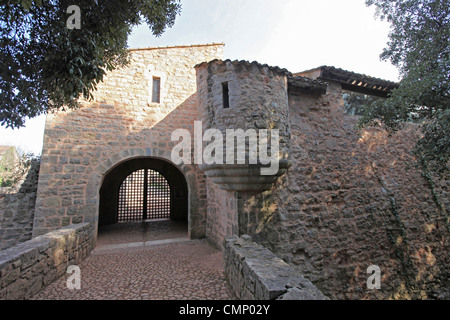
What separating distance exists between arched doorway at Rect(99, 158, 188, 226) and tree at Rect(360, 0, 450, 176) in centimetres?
780

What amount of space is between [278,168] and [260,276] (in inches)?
90.6

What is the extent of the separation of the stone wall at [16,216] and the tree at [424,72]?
8.36 metres

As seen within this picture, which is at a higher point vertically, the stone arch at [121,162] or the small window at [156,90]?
the small window at [156,90]

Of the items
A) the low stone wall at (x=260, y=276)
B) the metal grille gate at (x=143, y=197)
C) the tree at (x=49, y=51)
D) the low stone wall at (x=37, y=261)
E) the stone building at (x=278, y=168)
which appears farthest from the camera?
the metal grille gate at (x=143, y=197)

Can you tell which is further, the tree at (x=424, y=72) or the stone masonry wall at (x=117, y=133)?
the stone masonry wall at (x=117, y=133)

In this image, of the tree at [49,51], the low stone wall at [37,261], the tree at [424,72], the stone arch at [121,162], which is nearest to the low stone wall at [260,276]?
the low stone wall at [37,261]

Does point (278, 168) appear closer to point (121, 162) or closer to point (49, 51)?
point (49, 51)

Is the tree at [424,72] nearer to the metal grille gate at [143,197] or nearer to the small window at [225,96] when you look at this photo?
the small window at [225,96]

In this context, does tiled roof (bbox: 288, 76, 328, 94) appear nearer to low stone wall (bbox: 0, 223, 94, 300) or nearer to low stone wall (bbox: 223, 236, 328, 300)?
low stone wall (bbox: 223, 236, 328, 300)

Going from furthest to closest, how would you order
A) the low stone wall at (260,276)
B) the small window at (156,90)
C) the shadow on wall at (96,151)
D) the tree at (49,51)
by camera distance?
the small window at (156,90) → the shadow on wall at (96,151) → the tree at (49,51) → the low stone wall at (260,276)

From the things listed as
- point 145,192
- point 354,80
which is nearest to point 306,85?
point 354,80

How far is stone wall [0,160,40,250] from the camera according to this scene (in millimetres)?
4918

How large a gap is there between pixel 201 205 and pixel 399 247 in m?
5.80

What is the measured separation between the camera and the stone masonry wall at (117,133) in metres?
5.14
